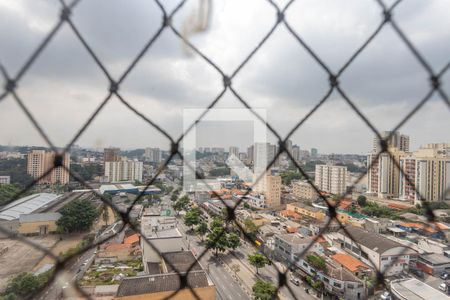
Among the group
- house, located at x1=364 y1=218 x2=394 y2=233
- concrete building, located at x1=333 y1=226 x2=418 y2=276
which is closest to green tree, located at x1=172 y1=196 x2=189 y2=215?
concrete building, located at x1=333 y1=226 x2=418 y2=276

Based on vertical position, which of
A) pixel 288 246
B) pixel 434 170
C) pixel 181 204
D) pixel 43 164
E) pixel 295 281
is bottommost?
pixel 295 281

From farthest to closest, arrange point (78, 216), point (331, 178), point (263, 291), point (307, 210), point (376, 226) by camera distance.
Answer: point (331, 178)
point (307, 210)
point (376, 226)
point (78, 216)
point (263, 291)

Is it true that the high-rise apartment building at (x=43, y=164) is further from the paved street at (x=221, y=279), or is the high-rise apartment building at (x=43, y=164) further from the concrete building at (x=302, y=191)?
the concrete building at (x=302, y=191)

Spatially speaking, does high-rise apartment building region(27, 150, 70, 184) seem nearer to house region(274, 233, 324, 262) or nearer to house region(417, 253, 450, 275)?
house region(274, 233, 324, 262)

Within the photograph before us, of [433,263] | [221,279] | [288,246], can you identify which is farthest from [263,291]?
[433,263]

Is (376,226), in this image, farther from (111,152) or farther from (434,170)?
(111,152)

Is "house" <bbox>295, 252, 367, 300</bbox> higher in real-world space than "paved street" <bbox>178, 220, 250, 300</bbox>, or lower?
higher

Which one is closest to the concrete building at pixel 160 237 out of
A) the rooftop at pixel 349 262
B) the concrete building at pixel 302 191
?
the rooftop at pixel 349 262
